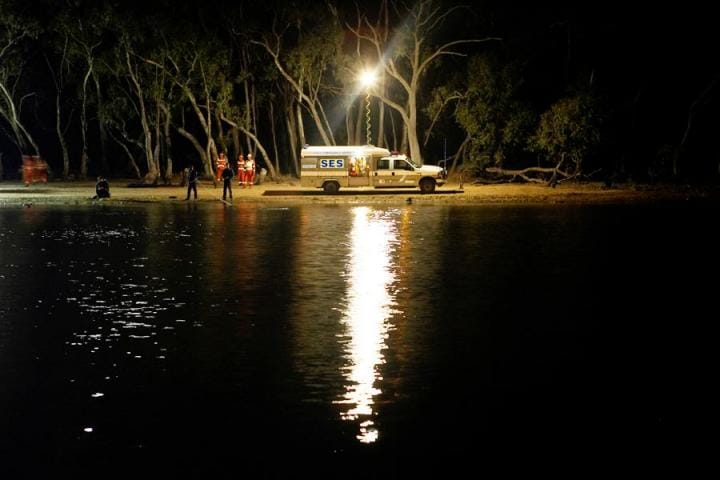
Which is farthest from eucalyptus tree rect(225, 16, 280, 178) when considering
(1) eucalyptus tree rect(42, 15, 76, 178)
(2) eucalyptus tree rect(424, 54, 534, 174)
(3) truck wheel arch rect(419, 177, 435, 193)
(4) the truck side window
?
(3) truck wheel arch rect(419, 177, 435, 193)

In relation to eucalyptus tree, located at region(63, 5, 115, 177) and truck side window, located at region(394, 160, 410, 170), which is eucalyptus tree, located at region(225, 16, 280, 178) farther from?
truck side window, located at region(394, 160, 410, 170)

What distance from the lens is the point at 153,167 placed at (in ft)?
194

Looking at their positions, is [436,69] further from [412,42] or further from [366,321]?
[366,321]

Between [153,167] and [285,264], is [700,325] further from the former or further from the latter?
[153,167]

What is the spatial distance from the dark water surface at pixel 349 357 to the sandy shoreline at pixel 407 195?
65.6 ft

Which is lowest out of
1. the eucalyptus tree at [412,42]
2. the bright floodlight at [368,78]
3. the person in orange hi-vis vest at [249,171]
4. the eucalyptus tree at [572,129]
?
the person in orange hi-vis vest at [249,171]

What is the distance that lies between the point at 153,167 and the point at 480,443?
5307 cm

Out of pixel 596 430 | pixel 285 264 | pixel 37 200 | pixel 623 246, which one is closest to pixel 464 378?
pixel 596 430

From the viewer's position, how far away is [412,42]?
177 feet

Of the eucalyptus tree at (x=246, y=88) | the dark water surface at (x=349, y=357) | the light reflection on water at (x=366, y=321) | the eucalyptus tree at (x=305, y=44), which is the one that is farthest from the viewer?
the eucalyptus tree at (x=246, y=88)

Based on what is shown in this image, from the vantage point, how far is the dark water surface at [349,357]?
7.60 m

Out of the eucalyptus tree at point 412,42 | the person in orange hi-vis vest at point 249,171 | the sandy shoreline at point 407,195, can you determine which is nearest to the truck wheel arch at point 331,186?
the sandy shoreline at point 407,195

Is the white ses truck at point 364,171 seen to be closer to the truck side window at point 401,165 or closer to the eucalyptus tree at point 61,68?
the truck side window at point 401,165

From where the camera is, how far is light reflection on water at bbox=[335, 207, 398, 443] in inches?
349
